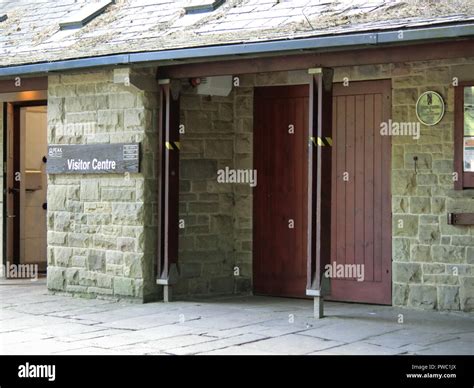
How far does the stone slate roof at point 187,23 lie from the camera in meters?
9.45

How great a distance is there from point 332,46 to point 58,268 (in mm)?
5028

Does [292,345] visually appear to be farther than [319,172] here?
No

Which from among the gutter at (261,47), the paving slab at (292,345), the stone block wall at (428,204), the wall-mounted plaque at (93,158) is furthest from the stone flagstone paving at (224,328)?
the gutter at (261,47)

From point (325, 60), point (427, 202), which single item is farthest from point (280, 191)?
point (325, 60)

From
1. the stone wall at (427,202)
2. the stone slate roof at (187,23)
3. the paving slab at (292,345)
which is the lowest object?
the paving slab at (292,345)

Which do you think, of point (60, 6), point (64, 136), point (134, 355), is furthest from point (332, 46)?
point (60, 6)

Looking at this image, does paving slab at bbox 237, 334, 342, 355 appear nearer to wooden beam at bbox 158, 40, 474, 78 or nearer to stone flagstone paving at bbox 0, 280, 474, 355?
stone flagstone paving at bbox 0, 280, 474, 355

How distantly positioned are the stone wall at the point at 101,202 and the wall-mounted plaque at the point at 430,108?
Result: 10.3ft

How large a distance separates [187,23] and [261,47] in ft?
7.11

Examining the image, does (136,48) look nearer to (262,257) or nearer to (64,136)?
(64,136)

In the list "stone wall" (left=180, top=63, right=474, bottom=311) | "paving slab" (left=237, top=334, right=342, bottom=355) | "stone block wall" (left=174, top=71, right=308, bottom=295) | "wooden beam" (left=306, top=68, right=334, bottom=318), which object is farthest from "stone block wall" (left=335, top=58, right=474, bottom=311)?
"paving slab" (left=237, top=334, right=342, bottom=355)

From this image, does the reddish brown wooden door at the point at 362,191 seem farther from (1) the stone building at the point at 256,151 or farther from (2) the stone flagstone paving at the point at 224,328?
(2) the stone flagstone paving at the point at 224,328

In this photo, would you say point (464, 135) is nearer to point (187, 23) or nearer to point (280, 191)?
point (280, 191)

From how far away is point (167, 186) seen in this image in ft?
37.5
